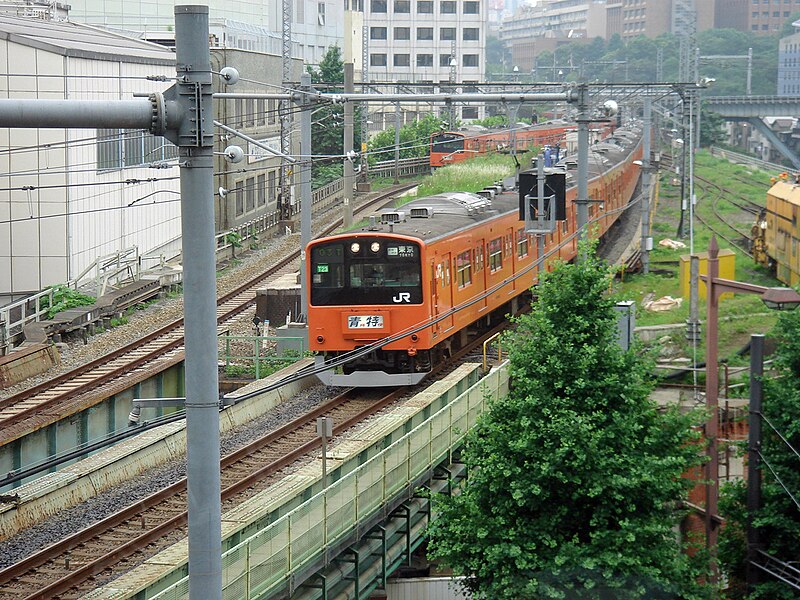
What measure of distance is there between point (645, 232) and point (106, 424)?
15.7m

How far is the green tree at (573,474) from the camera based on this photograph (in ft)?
30.9

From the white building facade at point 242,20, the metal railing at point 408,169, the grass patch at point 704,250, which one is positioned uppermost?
the white building facade at point 242,20

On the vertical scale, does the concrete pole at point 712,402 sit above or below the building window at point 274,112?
below

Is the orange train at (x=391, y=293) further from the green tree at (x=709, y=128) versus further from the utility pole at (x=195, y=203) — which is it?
the green tree at (x=709, y=128)

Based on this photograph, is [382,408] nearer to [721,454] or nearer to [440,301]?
[440,301]

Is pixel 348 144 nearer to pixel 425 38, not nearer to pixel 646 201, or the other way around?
pixel 646 201

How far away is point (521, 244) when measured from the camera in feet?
76.4

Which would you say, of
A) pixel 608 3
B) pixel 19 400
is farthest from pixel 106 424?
pixel 608 3

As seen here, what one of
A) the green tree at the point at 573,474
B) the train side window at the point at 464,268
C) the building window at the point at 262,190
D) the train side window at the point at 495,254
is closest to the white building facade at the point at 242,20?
the building window at the point at 262,190

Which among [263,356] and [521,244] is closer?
[263,356]

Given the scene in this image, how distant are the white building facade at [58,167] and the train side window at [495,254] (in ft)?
19.2

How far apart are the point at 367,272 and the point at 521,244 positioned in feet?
21.9

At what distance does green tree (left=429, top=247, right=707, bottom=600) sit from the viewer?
9.41 meters

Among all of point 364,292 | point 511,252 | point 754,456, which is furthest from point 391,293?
point 754,456
